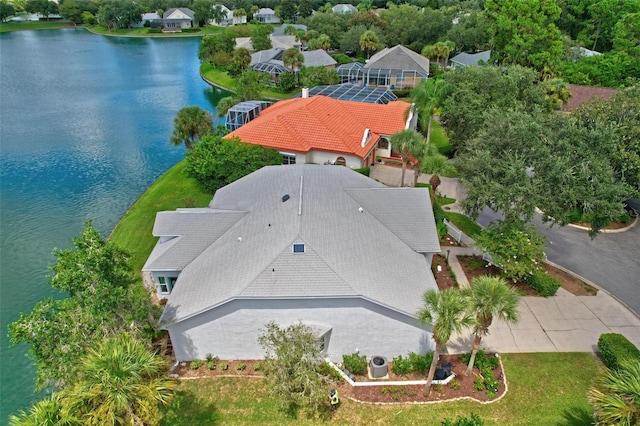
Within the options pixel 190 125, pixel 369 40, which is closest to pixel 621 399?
pixel 190 125

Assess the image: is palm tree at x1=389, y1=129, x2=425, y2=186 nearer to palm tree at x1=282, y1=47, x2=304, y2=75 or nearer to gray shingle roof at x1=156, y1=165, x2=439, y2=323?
gray shingle roof at x1=156, y1=165, x2=439, y2=323

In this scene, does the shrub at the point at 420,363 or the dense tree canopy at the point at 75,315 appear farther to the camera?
the shrub at the point at 420,363

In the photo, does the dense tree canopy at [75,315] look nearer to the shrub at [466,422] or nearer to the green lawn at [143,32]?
the shrub at [466,422]

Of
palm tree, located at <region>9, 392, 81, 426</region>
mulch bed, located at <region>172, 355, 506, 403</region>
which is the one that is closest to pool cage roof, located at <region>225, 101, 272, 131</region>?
mulch bed, located at <region>172, 355, 506, 403</region>

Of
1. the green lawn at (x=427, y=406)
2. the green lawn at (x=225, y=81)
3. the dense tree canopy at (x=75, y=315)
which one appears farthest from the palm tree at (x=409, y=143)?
the green lawn at (x=225, y=81)

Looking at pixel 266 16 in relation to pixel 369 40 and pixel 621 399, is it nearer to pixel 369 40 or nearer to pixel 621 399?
pixel 369 40
